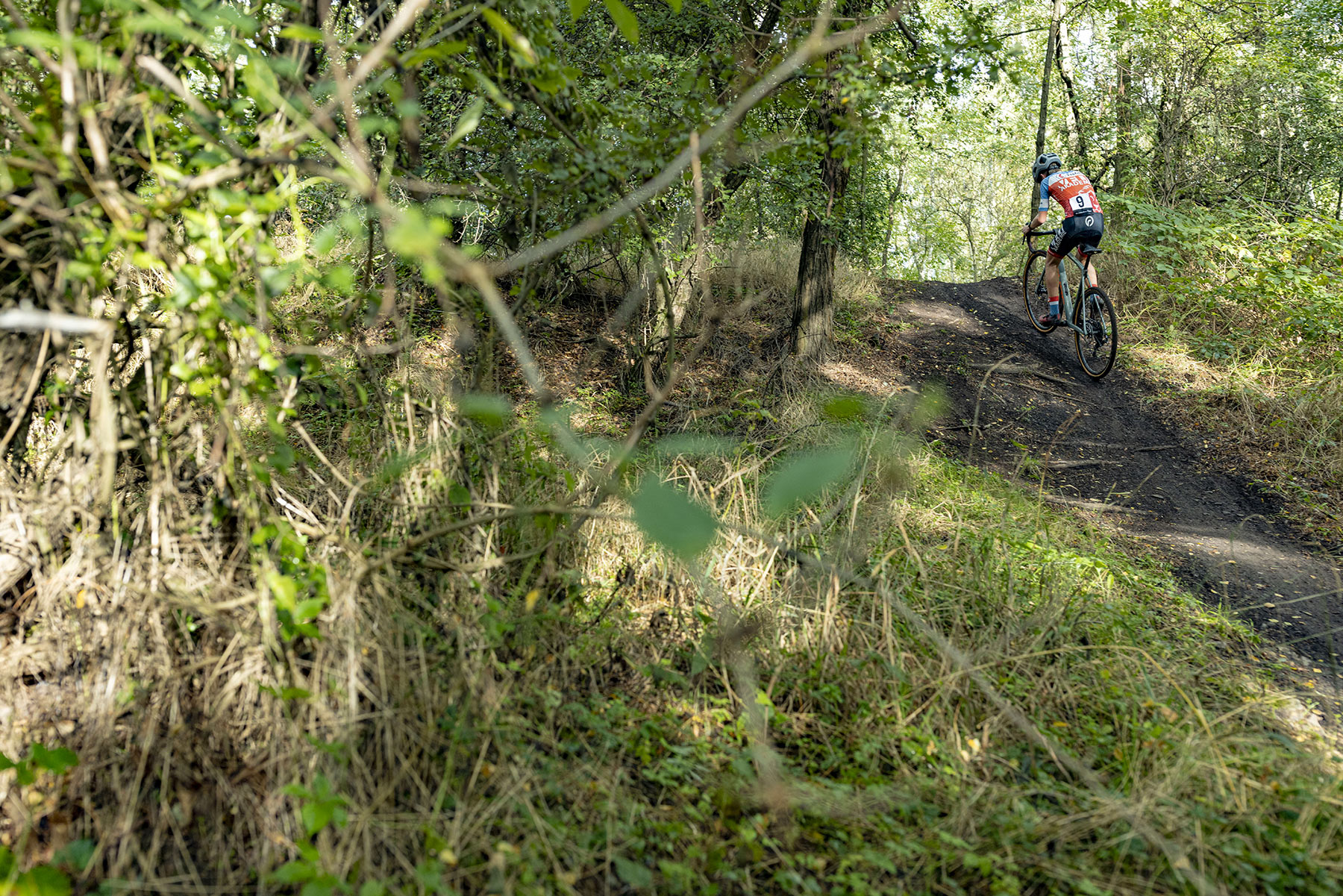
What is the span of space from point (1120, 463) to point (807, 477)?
6.57m

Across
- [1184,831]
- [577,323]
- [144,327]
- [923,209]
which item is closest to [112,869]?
[144,327]

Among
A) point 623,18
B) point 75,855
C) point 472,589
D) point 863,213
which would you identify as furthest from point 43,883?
point 863,213

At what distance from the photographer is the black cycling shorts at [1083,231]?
7.77 meters

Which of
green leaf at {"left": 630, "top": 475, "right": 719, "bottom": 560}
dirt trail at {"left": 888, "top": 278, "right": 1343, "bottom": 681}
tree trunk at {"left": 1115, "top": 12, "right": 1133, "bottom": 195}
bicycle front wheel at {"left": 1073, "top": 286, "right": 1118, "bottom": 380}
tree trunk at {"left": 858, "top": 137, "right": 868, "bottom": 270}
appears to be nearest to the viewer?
green leaf at {"left": 630, "top": 475, "right": 719, "bottom": 560}

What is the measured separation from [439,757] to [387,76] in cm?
196

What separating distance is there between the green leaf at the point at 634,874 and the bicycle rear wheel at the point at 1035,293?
814cm

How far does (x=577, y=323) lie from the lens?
8.91 m

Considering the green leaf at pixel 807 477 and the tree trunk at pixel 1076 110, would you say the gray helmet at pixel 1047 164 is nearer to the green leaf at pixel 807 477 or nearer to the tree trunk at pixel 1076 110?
the tree trunk at pixel 1076 110

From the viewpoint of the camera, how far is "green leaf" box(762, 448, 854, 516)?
1.47 metres

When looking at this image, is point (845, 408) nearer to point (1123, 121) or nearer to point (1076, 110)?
point (1123, 121)

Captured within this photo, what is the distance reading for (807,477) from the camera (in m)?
1.49

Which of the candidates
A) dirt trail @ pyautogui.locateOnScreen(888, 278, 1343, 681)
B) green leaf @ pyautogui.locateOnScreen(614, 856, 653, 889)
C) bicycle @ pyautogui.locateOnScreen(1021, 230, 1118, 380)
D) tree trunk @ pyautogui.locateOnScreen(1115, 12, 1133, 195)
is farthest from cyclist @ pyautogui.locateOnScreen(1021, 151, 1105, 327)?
green leaf @ pyautogui.locateOnScreen(614, 856, 653, 889)

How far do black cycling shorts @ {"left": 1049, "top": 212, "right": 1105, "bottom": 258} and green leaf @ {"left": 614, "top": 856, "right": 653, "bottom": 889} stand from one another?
7.72 m

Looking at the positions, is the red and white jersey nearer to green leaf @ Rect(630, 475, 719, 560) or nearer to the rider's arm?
the rider's arm
